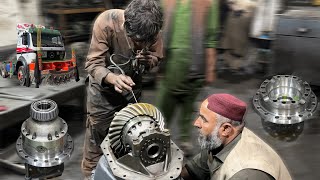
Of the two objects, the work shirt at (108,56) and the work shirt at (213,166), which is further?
the work shirt at (108,56)

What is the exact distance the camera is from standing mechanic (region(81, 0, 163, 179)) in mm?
2529

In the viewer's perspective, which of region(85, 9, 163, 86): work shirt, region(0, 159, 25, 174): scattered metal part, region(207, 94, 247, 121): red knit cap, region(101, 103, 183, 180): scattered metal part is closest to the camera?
region(101, 103, 183, 180): scattered metal part

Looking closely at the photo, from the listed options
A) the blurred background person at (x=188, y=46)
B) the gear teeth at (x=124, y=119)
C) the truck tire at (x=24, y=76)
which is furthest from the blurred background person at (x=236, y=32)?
the gear teeth at (x=124, y=119)

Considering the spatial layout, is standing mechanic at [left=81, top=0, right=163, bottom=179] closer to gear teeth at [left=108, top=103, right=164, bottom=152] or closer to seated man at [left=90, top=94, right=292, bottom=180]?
gear teeth at [left=108, top=103, right=164, bottom=152]

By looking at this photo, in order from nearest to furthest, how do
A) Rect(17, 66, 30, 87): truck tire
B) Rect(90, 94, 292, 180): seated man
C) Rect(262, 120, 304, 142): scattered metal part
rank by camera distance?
Rect(90, 94, 292, 180): seated man, Rect(17, 66, 30, 87): truck tire, Rect(262, 120, 304, 142): scattered metal part

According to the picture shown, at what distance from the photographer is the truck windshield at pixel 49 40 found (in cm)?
433

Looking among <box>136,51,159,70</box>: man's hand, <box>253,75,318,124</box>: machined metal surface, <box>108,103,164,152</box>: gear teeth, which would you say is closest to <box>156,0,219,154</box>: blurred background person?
<box>136,51,159,70</box>: man's hand

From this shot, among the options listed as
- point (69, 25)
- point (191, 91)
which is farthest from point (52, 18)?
point (191, 91)

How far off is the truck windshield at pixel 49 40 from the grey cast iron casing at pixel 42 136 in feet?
3.30

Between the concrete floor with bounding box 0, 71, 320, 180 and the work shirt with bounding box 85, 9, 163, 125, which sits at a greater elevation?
the work shirt with bounding box 85, 9, 163, 125

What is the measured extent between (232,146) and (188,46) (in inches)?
44.3

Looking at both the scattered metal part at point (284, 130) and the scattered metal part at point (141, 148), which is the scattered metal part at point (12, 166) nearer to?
the scattered metal part at point (141, 148)

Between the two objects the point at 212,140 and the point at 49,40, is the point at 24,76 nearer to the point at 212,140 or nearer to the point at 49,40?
the point at 49,40

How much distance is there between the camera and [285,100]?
466 cm
